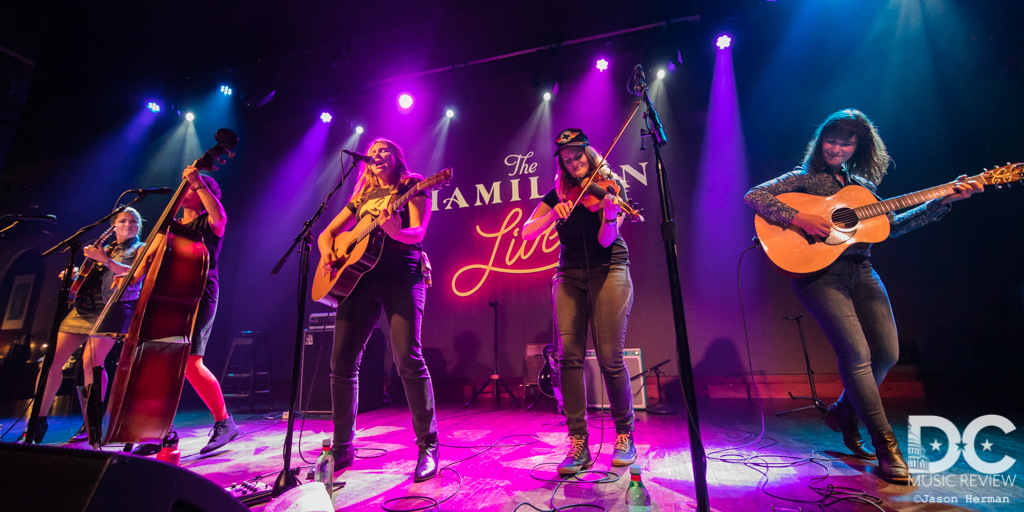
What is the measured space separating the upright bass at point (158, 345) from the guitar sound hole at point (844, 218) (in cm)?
371

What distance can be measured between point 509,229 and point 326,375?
3.00 meters

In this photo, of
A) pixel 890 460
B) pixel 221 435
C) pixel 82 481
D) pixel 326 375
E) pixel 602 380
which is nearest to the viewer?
pixel 82 481

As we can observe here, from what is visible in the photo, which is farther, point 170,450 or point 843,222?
point 843,222

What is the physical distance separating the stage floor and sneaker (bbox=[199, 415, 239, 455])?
0.08m

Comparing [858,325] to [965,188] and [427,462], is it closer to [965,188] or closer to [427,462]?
[965,188]

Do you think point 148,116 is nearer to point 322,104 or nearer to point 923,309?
point 322,104

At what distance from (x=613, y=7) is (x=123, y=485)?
6523 millimetres

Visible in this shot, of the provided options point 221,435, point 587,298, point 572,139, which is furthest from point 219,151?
point 587,298

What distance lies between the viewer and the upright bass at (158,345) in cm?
208

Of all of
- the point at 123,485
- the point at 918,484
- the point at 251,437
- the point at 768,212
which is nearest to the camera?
the point at 123,485

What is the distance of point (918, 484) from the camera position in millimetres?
1987

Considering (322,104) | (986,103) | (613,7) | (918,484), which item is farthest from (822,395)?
(322,104)

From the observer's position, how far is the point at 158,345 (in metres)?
2.17

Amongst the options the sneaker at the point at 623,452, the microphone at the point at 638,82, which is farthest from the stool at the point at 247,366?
the microphone at the point at 638,82
